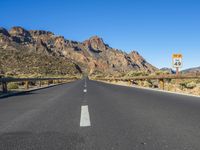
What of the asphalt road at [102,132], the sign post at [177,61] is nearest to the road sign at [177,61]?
the sign post at [177,61]

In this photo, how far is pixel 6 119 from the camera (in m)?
7.36

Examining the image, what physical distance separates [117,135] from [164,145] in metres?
0.99

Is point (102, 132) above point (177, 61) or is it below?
below

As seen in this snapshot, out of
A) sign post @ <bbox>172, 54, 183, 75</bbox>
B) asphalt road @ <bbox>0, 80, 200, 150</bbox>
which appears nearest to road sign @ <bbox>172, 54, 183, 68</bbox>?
sign post @ <bbox>172, 54, 183, 75</bbox>

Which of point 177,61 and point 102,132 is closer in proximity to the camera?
point 102,132

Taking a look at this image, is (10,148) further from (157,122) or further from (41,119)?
(157,122)

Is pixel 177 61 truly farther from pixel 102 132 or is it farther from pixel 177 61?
pixel 102 132

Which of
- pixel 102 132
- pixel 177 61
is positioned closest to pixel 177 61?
pixel 177 61

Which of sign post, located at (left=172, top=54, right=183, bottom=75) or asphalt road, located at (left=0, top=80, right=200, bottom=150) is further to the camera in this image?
sign post, located at (left=172, top=54, right=183, bottom=75)

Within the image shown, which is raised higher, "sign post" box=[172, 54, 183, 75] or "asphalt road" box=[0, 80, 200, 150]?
"sign post" box=[172, 54, 183, 75]

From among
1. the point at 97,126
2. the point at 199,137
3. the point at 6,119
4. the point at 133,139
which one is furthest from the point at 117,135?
the point at 6,119

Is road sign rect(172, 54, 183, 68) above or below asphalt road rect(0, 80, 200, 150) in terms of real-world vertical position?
above

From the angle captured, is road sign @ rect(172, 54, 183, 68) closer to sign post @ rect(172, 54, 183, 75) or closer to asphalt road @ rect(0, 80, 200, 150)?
sign post @ rect(172, 54, 183, 75)

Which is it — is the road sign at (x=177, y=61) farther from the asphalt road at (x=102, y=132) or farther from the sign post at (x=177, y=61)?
the asphalt road at (x=102, y=132)
